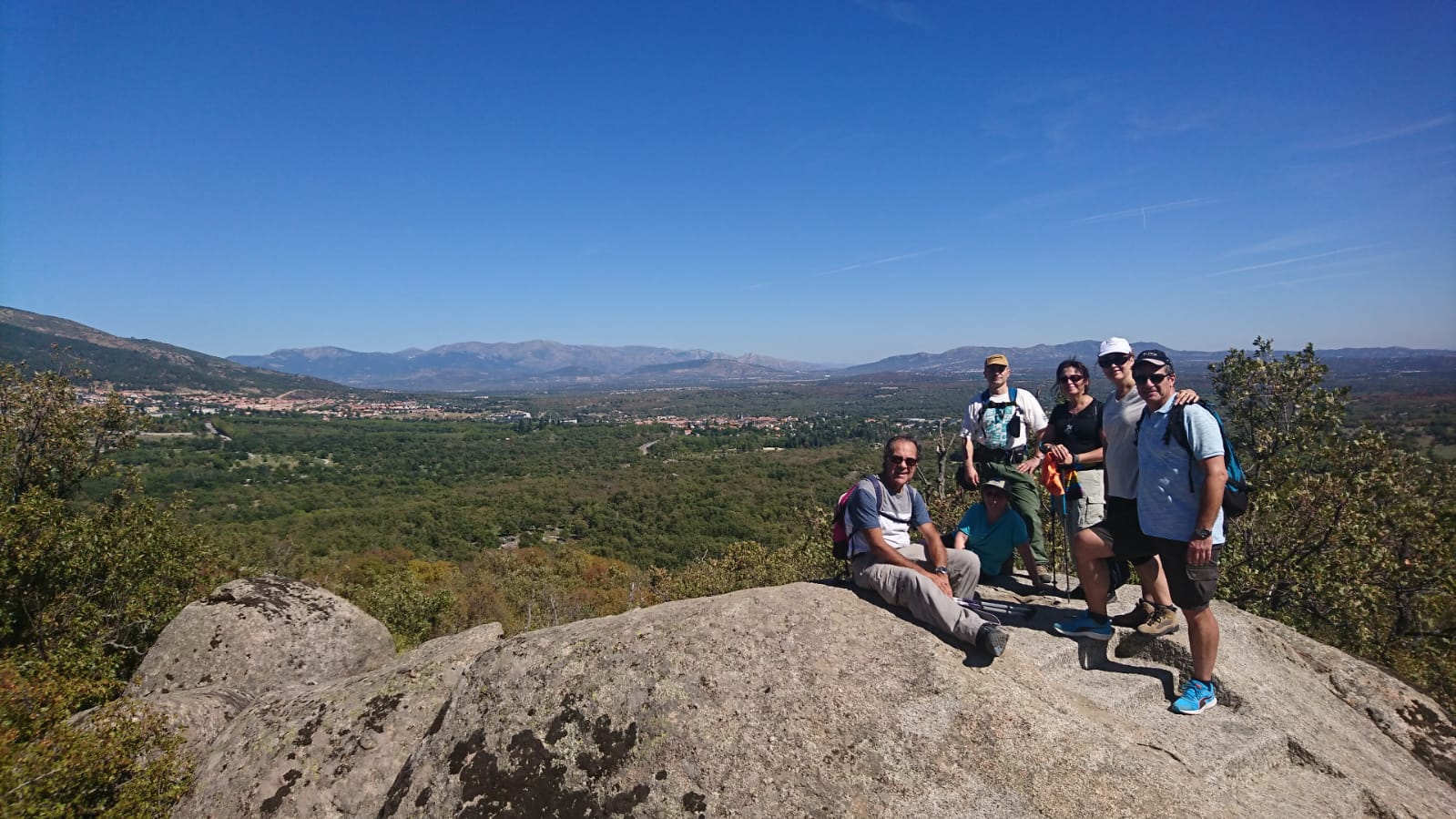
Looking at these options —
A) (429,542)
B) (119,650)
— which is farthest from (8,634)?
(429,542)

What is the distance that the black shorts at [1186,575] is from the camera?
18.1 ft

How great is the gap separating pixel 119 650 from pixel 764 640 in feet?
64.0

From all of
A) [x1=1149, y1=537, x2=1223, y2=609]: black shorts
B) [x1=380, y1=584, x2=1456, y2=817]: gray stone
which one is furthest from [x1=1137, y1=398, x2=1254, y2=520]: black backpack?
[x1=380, y1=584, x2=1456, y2=817]: gray stone

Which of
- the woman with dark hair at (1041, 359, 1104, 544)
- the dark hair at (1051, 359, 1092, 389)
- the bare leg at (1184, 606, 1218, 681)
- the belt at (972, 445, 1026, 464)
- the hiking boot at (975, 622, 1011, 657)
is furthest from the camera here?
the belt at (972, 445, 1026, 464)

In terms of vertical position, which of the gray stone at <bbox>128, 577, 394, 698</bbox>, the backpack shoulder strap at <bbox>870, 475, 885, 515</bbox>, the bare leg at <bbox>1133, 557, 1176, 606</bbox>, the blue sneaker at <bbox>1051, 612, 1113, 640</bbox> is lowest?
the gray stone at <bbox>128, 577, 394, 698</bbox>

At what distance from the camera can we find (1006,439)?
779 centimetres

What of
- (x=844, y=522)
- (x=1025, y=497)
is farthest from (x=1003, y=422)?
(x=844, y=522)

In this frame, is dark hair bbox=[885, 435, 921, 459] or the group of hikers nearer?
the group of hikers

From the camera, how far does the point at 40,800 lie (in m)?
6.53

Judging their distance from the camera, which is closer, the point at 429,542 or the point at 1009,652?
the point at 1009,652

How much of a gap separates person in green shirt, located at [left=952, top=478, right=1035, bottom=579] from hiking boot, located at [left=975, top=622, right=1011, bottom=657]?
110 inches

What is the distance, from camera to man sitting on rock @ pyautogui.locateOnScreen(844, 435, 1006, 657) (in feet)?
17.4

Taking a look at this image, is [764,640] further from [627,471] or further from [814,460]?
[627,471]

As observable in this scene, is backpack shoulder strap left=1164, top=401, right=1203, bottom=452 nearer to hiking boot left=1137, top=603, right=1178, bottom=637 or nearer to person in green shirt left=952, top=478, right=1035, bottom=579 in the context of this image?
hiking boot left=1137, top=603, right=1178, bottom=637
